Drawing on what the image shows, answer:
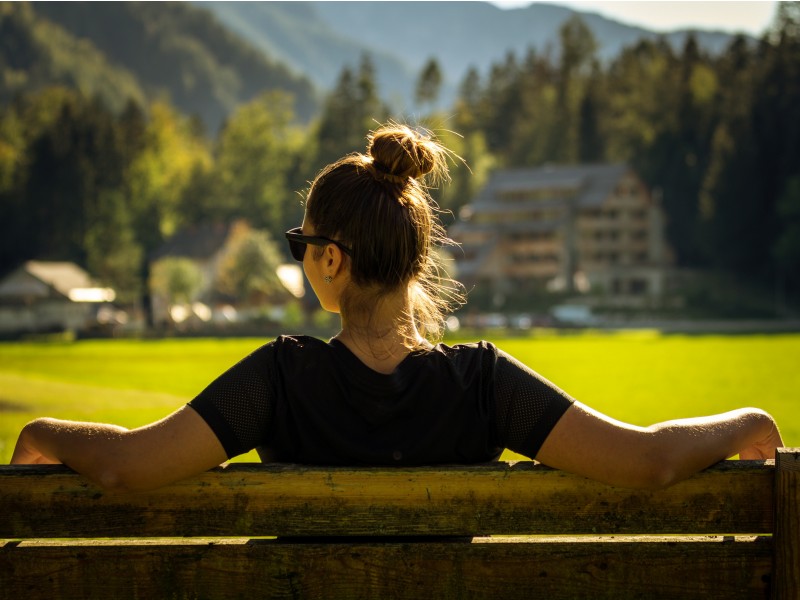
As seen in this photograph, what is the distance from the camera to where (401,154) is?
3.24 metres

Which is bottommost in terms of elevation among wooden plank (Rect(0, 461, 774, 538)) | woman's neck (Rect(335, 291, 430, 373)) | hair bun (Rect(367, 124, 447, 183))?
wooden plank (Rect(0, 461, 774, 538))

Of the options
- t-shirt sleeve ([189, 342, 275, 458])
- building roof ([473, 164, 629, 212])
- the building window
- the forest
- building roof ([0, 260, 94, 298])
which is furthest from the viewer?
building roof ([473, 164, 629, 212])

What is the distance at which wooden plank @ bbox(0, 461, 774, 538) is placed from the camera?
2.88m

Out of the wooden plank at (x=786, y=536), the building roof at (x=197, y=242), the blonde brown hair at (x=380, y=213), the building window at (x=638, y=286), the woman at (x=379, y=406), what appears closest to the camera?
the wooden plank at (x=786, y=536)

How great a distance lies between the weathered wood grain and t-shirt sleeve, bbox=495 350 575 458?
18cm

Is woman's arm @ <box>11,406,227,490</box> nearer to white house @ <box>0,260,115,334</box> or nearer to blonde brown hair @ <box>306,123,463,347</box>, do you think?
blonde brown hair @ <box>306,123,463,347</box>

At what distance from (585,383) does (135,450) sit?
2260cm

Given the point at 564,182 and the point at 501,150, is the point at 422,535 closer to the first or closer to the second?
the point at 564,182

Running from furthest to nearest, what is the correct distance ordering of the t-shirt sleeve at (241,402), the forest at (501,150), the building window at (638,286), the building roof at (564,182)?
the building roof at (564,182), the building window at (638,286), the forest at (501,150), the t-shirt sleeve at (241,402)

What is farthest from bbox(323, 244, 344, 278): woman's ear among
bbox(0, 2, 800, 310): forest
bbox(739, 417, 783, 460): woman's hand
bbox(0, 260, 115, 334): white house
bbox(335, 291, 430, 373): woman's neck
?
bbox(0, 260, 115, 334): white house

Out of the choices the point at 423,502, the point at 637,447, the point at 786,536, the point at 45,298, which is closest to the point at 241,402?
the point at 423,502

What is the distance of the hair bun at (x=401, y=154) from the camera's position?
3244 mm

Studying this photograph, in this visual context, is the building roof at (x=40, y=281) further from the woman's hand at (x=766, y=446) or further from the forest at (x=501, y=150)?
the woman's hand at (x=766, y=446)

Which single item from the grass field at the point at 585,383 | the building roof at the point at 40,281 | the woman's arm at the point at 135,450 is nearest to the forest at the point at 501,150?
the building roof at the point at 40,281
